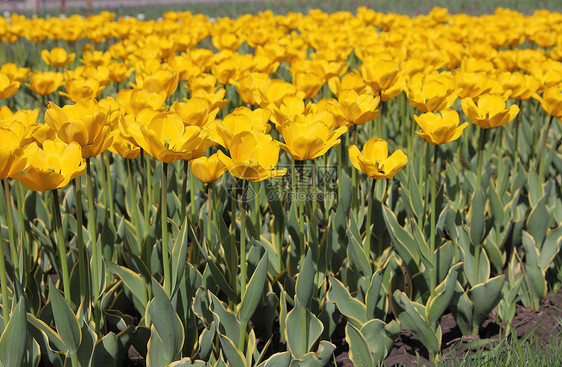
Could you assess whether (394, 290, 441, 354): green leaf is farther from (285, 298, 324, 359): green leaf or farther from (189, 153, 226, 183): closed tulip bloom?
(189, 153, 226, 183): closed tulip bloom

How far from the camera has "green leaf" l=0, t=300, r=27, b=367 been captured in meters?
1.72

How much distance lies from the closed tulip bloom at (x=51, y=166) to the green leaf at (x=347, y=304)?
3.22ft

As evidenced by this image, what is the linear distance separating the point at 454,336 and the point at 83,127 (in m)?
1.75

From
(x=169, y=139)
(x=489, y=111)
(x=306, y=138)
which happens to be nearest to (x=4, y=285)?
(x=169, y=139)

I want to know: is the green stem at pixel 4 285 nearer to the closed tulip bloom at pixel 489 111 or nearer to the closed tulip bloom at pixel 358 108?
the closed tulip bloom at pixel 358 108

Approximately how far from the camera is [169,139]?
1842 millimetres

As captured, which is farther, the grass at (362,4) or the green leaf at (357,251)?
the grass at (362,4)

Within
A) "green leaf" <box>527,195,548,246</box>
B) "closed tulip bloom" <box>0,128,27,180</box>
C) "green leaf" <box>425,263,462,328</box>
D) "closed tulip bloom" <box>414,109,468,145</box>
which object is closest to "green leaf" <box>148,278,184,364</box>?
"closed tulip bloom" <box>0,128,27,180</box>

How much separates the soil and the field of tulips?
0.14 feet

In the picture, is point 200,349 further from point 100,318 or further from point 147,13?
point 147,13

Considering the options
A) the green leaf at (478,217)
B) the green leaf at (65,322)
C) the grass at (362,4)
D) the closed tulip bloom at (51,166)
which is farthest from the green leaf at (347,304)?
the grass at (362,4)

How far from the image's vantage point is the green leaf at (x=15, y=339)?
172 centimetres

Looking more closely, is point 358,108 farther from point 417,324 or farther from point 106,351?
point 106,351

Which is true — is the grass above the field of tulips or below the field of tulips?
above
